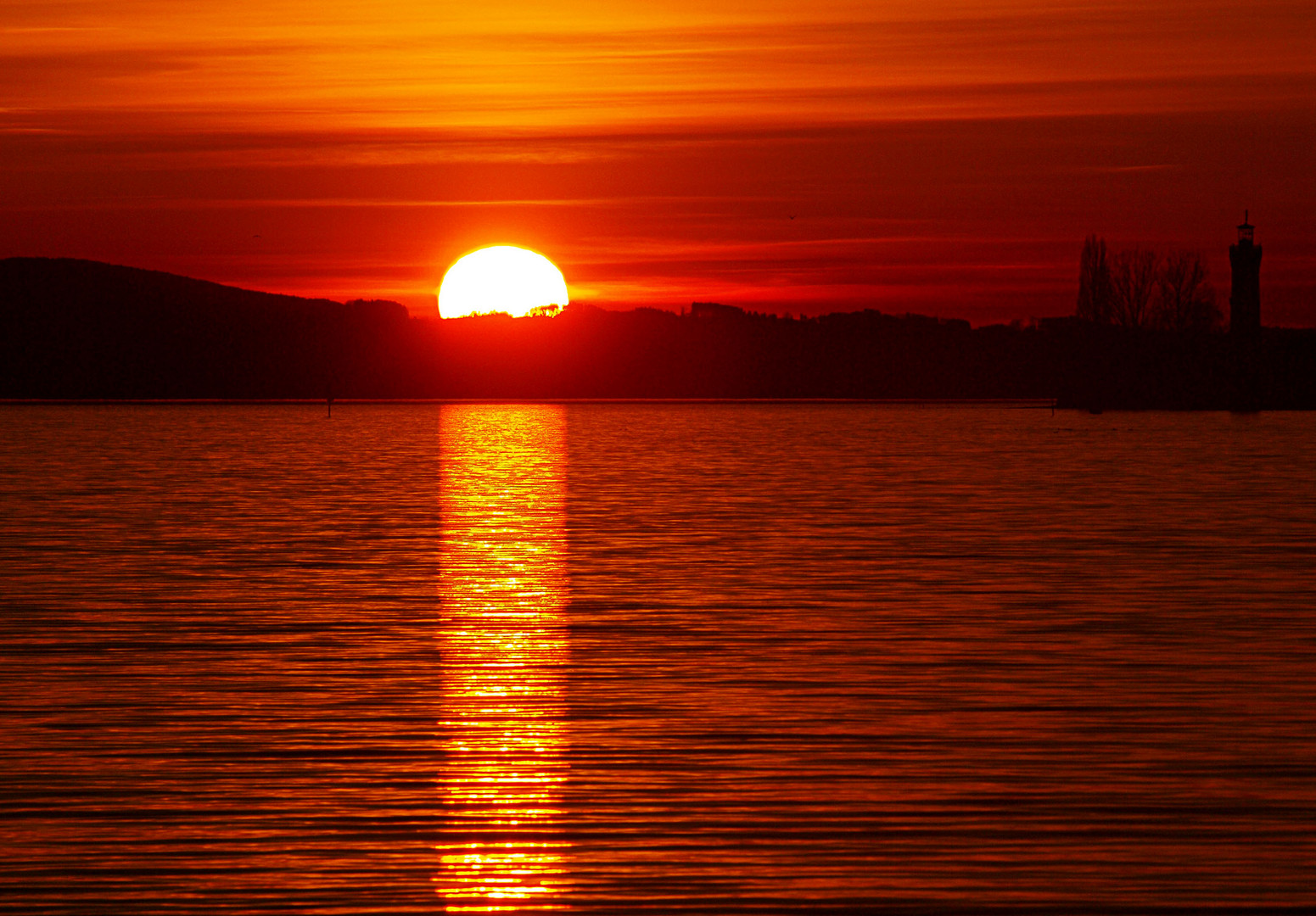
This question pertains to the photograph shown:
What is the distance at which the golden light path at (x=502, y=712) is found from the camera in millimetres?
10789

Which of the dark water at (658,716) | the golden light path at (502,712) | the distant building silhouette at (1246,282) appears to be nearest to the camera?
the dark water at (658,716)

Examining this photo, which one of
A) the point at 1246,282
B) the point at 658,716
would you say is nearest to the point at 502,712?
the point at 658,716

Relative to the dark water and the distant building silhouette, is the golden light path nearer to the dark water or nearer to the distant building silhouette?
the dark water

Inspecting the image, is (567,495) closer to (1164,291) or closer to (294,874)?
(294,874)

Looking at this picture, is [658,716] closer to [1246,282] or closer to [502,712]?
[502,712]

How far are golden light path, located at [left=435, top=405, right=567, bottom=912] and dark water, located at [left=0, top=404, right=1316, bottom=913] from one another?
0.05m

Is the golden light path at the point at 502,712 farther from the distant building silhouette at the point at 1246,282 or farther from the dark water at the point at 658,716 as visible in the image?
the distant building silhouette at the point at 1246,282

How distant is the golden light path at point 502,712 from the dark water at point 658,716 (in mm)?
47

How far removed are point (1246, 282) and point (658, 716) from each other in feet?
479

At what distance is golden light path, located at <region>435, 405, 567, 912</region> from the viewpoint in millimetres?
10789

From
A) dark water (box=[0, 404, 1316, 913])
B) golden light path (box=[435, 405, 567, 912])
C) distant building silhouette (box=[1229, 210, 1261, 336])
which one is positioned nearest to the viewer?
dark water (box=[0, 404, 1316, 913])

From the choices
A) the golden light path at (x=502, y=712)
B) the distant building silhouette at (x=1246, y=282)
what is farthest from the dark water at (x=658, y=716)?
the distant building silhouette at (x=1246, y=282)

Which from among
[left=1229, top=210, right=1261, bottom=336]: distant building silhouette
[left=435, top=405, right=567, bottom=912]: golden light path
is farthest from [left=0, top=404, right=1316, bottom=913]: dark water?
Answer: [left=1229, top=210, right=1261, bottom=336]: distant building silhouette

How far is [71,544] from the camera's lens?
3259 cm
